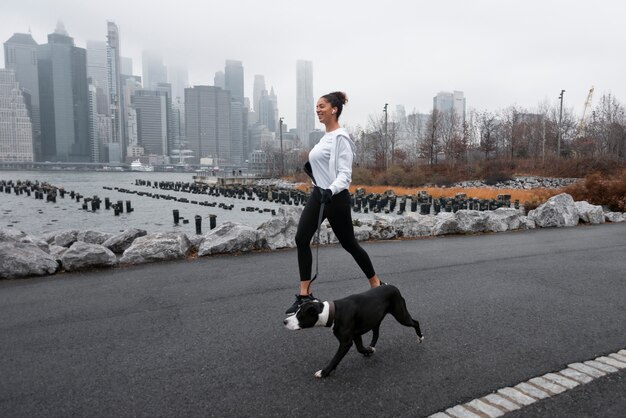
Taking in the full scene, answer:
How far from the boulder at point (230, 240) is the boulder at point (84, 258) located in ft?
4.66

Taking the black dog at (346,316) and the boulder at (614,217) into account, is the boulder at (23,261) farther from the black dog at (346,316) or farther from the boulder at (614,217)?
the boulder at (614,217)

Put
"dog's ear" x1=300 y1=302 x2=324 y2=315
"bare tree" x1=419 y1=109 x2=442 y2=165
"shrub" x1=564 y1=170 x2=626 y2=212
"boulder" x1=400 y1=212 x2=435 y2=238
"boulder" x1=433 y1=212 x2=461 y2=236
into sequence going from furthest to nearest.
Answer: "bare tree" x1=419 y1=109 x2=442 y2=165, "shrub" x1=564 y1=170 x2=626 y2=212, "boulder" x1=433 y1=212 x2=461 y2=236, "boulder" x1=400 y1=212 x2=435 y2=238, "dog's ear" x1=300 y1=302 x2=324 y2=315

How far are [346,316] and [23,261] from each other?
15.6 ft

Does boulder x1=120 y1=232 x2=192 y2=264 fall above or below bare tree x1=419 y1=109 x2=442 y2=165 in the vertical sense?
below

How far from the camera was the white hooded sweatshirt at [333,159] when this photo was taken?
12.1 feet

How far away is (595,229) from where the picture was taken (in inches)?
403

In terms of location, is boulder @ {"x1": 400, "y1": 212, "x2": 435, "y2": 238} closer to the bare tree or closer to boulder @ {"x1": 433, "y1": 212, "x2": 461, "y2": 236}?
boulder @ {"x1": 433, "y1": 212, "x2": 461, "y2": 236}

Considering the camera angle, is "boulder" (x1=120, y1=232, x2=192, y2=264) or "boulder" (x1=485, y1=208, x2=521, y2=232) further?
"boulder" (x1=485, y1=208, x2=521, y2=232)

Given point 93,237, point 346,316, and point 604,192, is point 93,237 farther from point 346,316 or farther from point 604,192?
point 604,192

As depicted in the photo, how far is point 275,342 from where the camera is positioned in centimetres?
339

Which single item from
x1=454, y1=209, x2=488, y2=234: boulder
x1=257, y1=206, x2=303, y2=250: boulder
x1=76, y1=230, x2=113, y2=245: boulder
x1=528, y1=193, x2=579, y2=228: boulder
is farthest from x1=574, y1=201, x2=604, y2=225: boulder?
x1=76, y1=230, x2=113, y2=245: boulder

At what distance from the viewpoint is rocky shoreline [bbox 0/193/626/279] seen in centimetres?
556

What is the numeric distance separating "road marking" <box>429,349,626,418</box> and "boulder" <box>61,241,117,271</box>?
5.10 metres

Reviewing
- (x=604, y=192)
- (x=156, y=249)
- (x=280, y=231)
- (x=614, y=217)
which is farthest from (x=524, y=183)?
(x=156, y=249)
